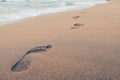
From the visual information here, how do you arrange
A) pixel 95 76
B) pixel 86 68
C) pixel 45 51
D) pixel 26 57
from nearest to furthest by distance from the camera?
pixel 95 76 < pixel 86 68 < pixel 26 57 < pixel 45 51

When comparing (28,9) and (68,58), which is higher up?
(68,58)

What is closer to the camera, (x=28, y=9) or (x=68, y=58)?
(x=68, y=58)

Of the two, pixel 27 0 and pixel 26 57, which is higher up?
pixel 26 57

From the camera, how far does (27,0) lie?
11922mm

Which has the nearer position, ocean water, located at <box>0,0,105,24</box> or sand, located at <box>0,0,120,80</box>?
sand, located at <box>0,0,120,80</box>

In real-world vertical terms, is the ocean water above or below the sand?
below

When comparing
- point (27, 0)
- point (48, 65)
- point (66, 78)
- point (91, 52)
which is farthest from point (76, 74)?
point (27, 0)

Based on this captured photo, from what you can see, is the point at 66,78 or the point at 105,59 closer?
the point at 66,78

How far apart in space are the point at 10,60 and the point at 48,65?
0.47m

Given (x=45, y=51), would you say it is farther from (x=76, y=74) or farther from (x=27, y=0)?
(x=27, y=0)

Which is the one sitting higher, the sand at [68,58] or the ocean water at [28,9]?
the sand at [68,58]

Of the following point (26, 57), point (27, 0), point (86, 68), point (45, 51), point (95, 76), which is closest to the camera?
point (95, 76)

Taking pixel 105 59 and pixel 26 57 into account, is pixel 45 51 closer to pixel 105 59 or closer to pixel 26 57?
pixel 26 57

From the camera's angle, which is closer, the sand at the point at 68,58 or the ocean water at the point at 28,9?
the sand at the point at 68,58
